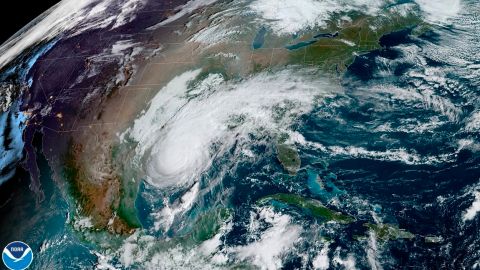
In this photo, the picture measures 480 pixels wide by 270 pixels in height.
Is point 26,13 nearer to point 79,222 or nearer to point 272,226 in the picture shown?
point 79,222

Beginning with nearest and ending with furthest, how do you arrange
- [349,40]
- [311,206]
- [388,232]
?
[388,232] → [311,206] → [349,40]

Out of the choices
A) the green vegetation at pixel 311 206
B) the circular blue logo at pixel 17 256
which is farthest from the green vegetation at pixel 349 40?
the circular blue logo at pixel 17 256

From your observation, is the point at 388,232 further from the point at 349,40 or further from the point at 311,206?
the point at 349,40

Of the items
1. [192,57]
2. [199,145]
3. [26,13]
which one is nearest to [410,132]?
[199,145]

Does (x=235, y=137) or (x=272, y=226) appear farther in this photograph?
(x=235, y=137)

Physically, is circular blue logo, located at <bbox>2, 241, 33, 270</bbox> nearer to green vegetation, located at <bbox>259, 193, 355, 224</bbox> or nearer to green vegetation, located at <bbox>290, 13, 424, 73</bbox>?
green vegetation, located at <bbox>259, 193, 355, 224</bbox>

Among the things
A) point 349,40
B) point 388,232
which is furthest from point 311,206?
point 349,40
